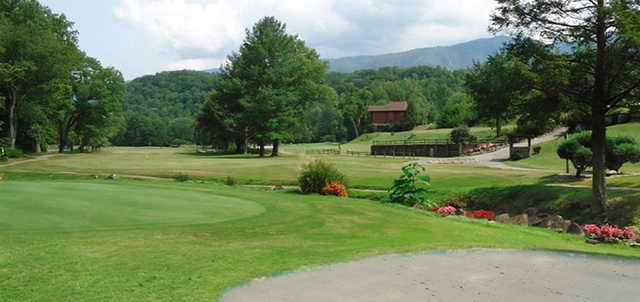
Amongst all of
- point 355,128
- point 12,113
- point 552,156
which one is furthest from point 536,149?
point 355,128

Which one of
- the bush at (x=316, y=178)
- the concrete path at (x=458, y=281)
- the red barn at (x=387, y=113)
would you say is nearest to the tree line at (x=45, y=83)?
the bush at (x=316, y=178)

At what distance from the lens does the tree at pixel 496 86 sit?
2178cm

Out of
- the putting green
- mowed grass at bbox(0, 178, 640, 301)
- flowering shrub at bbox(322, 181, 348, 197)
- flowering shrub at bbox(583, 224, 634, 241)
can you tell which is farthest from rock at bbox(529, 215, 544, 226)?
the putting green

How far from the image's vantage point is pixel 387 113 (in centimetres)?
15000

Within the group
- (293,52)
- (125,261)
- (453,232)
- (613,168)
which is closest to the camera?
(125,261)

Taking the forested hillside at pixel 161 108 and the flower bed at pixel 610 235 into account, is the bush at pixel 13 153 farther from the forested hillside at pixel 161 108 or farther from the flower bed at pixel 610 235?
the forested hillside at pixel 161 108

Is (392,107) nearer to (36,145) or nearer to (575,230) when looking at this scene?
(36,145)

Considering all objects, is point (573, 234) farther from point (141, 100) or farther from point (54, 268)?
point (141, 100)

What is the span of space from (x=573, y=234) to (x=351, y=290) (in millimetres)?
10408

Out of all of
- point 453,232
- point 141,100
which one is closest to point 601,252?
point 453,232

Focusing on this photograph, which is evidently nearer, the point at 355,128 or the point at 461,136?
the point at 461,136

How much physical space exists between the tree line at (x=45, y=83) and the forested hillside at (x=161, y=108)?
2661 inches

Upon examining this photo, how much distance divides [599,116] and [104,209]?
62.5ft

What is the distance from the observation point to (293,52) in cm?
7338
